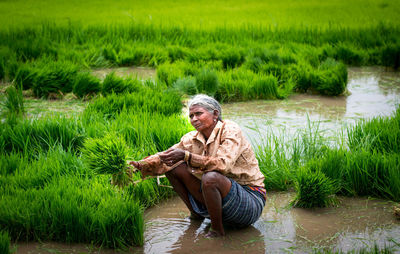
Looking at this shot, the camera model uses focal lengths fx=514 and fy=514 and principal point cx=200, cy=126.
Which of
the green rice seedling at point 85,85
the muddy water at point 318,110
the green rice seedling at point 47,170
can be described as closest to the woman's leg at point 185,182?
the green rice seedling at point 47,170

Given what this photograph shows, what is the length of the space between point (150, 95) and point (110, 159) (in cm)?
259

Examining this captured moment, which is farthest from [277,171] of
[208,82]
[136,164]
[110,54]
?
[110,54]

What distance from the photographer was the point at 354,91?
23.8 feet

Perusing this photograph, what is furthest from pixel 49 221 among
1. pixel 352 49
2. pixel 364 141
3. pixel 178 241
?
pixel 352 49

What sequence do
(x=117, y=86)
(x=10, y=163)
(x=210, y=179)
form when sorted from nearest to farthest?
(x=210, y=179)
(x=10, y=163)
(x=117, y=86)

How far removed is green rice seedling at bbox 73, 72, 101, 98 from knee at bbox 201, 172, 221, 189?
365 cm

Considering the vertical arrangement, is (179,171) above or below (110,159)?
below

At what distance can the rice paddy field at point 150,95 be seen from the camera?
328 cm

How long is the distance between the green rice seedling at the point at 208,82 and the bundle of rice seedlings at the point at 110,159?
336cm

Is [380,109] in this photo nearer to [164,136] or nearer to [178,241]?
[164,136]

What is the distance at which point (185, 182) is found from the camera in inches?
133

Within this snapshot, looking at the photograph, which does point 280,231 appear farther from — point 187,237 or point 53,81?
point 53,81

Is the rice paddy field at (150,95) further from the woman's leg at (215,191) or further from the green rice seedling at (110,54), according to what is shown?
the woman's leg at (215,191)

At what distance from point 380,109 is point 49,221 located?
14.6 ft
